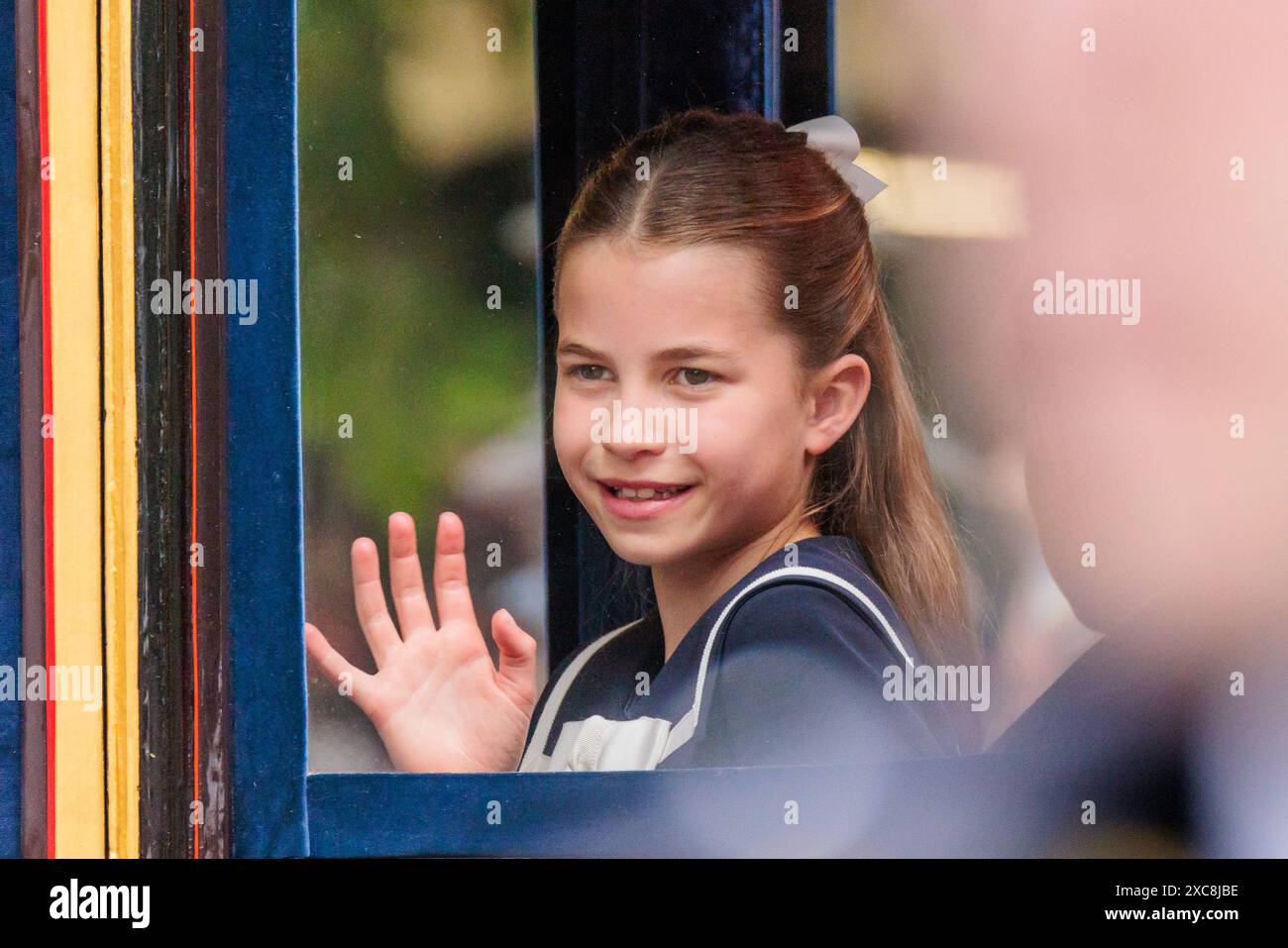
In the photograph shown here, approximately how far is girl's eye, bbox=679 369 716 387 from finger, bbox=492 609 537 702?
533mm

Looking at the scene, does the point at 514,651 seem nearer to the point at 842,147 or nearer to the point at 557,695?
the point at 557,695

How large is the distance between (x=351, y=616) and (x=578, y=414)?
0.55 m

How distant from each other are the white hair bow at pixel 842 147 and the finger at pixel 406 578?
0.99m

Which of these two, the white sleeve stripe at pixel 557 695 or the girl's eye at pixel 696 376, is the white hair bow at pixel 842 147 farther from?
the white sleeve stripe at pixel 557 695

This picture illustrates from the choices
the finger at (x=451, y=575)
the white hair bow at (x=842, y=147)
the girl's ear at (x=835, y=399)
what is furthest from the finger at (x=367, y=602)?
the white hair bow at (x=842, y=147)

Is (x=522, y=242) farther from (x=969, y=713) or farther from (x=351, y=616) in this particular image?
(x=969, y=713)

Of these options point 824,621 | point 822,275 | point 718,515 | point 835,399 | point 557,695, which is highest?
point 822,275

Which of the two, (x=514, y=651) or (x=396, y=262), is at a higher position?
(x=396, y=262)

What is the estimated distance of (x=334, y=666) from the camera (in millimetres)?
2572

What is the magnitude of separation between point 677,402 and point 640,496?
183mm

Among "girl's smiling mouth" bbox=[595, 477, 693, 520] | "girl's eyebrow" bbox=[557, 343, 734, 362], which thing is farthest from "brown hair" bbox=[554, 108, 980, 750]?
"girl's smiling mouth" bbox=[595, 477, 693, 520]

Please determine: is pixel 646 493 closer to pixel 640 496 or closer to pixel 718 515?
pixel 640 496

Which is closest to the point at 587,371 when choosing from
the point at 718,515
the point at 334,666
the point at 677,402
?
the point at 677,402
